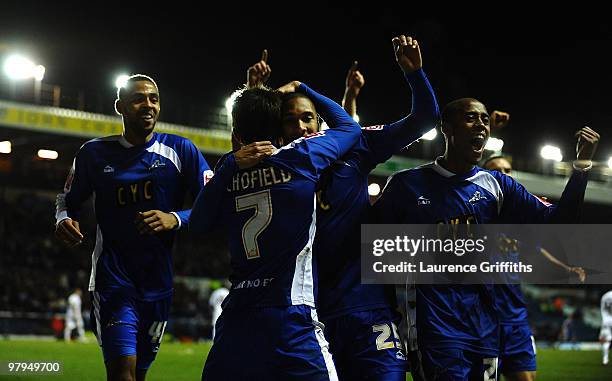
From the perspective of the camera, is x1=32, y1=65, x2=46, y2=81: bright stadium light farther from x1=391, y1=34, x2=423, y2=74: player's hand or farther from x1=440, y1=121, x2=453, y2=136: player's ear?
x1=391, y1=34, x2=423, y2=74: player's hand

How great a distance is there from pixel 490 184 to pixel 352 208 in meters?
1.13

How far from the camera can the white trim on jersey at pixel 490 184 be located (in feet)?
16.7

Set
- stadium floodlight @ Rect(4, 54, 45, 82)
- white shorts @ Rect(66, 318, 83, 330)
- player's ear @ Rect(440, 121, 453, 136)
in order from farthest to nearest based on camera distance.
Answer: stadium floodlight @ Rect(4, 54, 45, 82)
white shorts @ Rect(66, 318, 83, 330)
player's ear @ Rect(440, 121, 453, 136)

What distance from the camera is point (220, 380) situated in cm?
350

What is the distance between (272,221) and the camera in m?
3.62

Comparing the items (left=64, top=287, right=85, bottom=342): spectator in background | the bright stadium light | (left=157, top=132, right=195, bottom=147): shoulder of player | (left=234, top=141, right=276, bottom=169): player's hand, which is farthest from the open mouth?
the bright stadium light

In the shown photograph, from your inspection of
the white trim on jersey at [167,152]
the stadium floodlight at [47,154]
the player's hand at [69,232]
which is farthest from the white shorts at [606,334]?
the stadium floodlight at [47,154]

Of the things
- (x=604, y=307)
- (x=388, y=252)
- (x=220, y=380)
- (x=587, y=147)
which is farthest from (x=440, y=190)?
(x=604, y=307)

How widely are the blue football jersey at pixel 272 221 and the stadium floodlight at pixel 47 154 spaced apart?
2945cm

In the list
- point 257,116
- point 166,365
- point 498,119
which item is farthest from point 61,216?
point 166,365

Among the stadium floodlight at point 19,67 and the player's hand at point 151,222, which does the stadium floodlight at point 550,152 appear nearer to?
the stadium floodlight at point 19,67

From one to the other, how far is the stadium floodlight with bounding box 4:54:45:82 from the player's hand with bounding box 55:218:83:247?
2432 cm

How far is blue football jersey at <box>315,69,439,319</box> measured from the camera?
4.42 m

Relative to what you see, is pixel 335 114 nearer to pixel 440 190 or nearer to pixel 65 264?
pixel 440 190
